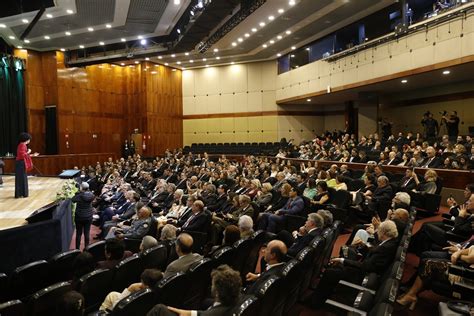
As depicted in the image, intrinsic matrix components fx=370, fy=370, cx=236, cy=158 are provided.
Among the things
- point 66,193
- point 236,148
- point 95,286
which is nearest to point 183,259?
point 95,286

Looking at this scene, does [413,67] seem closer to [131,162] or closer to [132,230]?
[132,230]

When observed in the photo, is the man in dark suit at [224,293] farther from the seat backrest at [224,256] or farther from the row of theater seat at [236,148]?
the row of theater seat at [236,148]

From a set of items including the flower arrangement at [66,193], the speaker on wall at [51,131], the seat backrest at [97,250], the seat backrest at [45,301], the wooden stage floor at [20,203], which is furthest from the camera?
the speaker on wall at [51,131]

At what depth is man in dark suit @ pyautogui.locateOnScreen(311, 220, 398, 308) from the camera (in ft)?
9.87

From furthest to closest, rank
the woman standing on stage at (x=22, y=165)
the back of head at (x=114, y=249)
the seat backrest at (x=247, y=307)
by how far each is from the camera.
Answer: the woman standing on stage at (x=22, y=165), the back of head at (x=114, y=249), the seat backrest at (x=247, y=307)

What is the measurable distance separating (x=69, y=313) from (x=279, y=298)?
4.23 ft

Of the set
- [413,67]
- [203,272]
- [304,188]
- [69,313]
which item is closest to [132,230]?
[203,272]

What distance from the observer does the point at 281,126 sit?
1841cm

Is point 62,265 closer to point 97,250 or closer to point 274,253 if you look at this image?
point 97,250

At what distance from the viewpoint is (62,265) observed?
3410 mm

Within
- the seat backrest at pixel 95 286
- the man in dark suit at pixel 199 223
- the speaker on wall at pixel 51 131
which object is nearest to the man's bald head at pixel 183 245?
Answer: the seat backrest at pixel 95 286

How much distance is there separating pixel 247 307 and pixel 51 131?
50.1ft

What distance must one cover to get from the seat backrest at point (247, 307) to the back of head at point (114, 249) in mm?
1683

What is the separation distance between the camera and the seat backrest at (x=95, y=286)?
2732 mm
